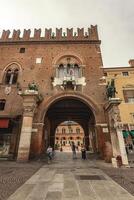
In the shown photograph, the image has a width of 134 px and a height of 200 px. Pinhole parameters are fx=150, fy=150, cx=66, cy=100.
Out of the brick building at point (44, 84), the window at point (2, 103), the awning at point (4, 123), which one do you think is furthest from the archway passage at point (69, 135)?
the awning at point (4, 123)

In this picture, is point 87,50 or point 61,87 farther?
point 87,50

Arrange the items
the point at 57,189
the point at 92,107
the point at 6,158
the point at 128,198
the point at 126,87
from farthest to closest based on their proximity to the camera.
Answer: the point at 126,87 → the point at 92,107 → the point at 6,158 → the point at 57,189 → the point at 128,198

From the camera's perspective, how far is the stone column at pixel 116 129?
34.2 feet

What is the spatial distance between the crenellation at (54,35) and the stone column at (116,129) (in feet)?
28.1

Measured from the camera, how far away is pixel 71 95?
46.6ft

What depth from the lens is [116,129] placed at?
11.1m

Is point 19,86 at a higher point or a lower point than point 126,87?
lower

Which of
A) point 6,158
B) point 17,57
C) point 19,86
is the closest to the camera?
point 6,158

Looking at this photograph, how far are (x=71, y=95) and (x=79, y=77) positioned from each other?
2.23 m

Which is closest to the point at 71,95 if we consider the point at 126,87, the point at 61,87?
the point at 61,87

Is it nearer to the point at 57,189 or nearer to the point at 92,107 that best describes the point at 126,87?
the point at 92,107

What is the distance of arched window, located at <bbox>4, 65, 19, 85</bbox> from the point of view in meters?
15.3

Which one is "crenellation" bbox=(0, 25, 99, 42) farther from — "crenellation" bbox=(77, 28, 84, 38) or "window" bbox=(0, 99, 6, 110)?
"window" bbox=(0, 99, 6, 110)

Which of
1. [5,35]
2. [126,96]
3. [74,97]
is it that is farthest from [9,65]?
[126,96]
